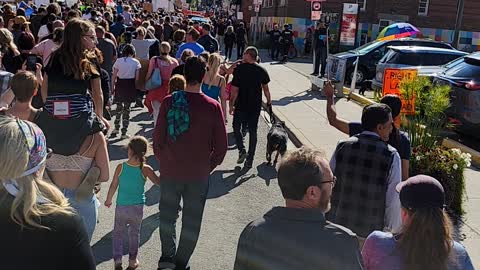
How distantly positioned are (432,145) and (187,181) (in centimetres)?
367

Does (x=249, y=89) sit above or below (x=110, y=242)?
above

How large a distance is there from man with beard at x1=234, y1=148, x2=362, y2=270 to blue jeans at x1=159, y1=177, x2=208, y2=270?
2238mm

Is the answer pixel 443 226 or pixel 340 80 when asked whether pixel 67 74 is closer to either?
pixel 443 226

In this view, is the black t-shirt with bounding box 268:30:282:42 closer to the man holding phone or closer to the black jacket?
the man holding phone

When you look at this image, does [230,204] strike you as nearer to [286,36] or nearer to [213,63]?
[213,63]

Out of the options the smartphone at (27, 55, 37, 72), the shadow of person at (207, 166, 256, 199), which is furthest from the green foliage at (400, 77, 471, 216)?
the smartphone at (27, 55, 37, 72)

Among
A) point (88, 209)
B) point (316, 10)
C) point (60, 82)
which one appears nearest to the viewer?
point (88, 209)

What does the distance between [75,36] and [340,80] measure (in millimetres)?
12258

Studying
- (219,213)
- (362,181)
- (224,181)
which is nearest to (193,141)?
(362,181)

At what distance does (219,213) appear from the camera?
22.0 ft

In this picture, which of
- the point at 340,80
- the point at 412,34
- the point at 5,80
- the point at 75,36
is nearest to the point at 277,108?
the point at 340,80

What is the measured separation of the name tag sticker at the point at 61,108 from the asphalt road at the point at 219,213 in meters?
1.46

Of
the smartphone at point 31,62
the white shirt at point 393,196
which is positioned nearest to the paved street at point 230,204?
the white shirt at point 393,196

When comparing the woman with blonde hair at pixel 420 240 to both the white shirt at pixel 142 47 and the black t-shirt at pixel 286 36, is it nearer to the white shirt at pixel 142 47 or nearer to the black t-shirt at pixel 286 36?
the white shirt at pixel 142 47
